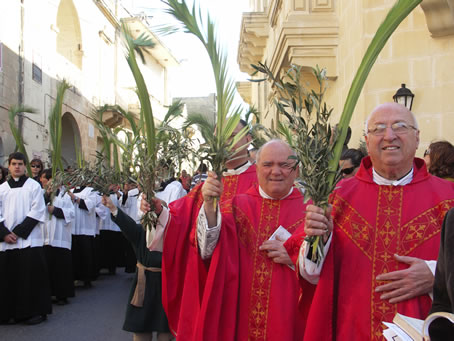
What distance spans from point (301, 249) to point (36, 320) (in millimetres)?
5527

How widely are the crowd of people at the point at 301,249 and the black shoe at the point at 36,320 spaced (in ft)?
10.2

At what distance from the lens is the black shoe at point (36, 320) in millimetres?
7191

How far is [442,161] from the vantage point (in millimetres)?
3721

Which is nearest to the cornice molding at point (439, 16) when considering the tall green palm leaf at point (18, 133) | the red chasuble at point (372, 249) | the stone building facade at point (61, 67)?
the red chasuble at point (372, 249)

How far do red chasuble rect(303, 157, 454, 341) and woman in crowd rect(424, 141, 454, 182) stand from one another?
88cm

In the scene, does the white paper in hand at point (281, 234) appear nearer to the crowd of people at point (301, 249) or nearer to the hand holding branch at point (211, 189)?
the crowd of people at point (301, 249)

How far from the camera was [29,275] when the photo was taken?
24.0ft

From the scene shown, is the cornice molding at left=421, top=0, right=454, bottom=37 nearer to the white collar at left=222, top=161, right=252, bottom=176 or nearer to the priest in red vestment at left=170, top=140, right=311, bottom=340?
the white collar at left=222, top=161, right=252, bottom=176

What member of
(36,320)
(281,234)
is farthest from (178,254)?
(36,320)

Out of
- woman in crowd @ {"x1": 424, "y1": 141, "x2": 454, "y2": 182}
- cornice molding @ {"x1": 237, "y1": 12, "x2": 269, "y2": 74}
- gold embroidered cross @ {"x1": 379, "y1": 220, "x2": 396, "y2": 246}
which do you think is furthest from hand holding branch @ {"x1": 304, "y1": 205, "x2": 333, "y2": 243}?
cornice molding @ {"x1": 237, "y1": 12, "x2": 269, "y2": 74}

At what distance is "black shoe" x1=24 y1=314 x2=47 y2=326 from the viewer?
Answer: 7191 mm

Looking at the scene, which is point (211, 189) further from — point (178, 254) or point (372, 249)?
point (178, 254)

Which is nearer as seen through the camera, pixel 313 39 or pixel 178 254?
pixel 178 254

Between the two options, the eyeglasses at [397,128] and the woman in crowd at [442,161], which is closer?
the eyeglasses at [397,128]
